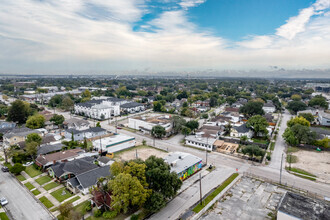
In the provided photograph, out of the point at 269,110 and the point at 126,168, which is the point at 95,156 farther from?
the point at 269,110

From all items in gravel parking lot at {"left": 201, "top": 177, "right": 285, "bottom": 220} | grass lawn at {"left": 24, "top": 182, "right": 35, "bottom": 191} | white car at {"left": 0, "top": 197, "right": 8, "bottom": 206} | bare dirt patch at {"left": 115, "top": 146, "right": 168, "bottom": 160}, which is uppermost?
white car at {"left": 0, "top": 197, "right": 8, "bottom": 206}

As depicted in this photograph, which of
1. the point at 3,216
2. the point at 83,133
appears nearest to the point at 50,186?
the point at 3,216

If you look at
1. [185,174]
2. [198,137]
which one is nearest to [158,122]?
[198,137]

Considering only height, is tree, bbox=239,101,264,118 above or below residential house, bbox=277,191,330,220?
above

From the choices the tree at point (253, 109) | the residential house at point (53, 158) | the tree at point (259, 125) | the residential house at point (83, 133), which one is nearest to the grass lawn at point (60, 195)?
the residential house at point (53, 158)

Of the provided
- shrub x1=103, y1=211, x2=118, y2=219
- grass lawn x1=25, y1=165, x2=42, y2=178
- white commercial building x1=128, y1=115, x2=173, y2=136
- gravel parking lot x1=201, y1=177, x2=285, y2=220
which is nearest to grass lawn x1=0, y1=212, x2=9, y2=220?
grass lawn x1=25, y1=165, x2=42, y2=178

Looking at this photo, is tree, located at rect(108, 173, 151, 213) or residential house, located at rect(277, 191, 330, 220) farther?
tree, located at rect(108, 173, 151, 213)

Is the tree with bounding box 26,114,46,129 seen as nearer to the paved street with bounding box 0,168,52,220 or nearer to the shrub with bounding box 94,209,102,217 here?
the paved street with bounding box 0,168,52,220
